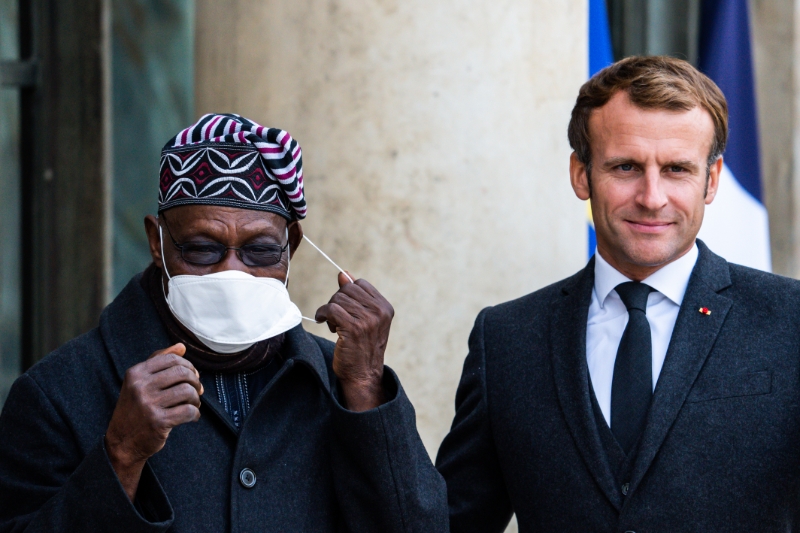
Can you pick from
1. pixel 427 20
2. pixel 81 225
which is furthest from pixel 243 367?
pixel 81 225

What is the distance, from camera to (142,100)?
6715 mm

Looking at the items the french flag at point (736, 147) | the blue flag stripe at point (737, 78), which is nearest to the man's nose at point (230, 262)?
the french flag at point (736, 147)

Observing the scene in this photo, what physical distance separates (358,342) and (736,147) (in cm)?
392

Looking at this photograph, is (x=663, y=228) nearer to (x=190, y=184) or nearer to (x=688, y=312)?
(x=688, y=312)

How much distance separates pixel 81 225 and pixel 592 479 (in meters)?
4.20

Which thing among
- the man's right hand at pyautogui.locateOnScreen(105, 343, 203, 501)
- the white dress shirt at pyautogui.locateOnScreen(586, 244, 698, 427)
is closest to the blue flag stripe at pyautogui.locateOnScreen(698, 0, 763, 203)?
the white dress shirt at pyautogui.locateOnScreen(586, 244, 698, 427)

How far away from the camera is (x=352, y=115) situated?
3.92m

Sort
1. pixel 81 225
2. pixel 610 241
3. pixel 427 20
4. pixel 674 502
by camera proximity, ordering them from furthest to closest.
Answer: pixel 81 225
pixel 427 20
pixel 610 241
pixel 674 502

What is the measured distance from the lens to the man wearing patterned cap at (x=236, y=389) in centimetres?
263

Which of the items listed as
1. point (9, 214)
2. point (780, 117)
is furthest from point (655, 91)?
point (9, 214)

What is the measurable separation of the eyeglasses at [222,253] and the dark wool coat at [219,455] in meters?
0.20

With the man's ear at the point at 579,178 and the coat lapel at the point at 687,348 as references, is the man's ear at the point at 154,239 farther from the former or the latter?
the coat lapel at the point at 687,348

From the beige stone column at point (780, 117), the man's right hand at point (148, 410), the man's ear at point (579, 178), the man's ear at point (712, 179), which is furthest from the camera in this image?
the beige stone column at point (780, 117)

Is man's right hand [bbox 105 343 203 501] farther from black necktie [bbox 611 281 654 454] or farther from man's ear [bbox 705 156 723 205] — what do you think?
man's ear [bbox 705 156 723 205]
